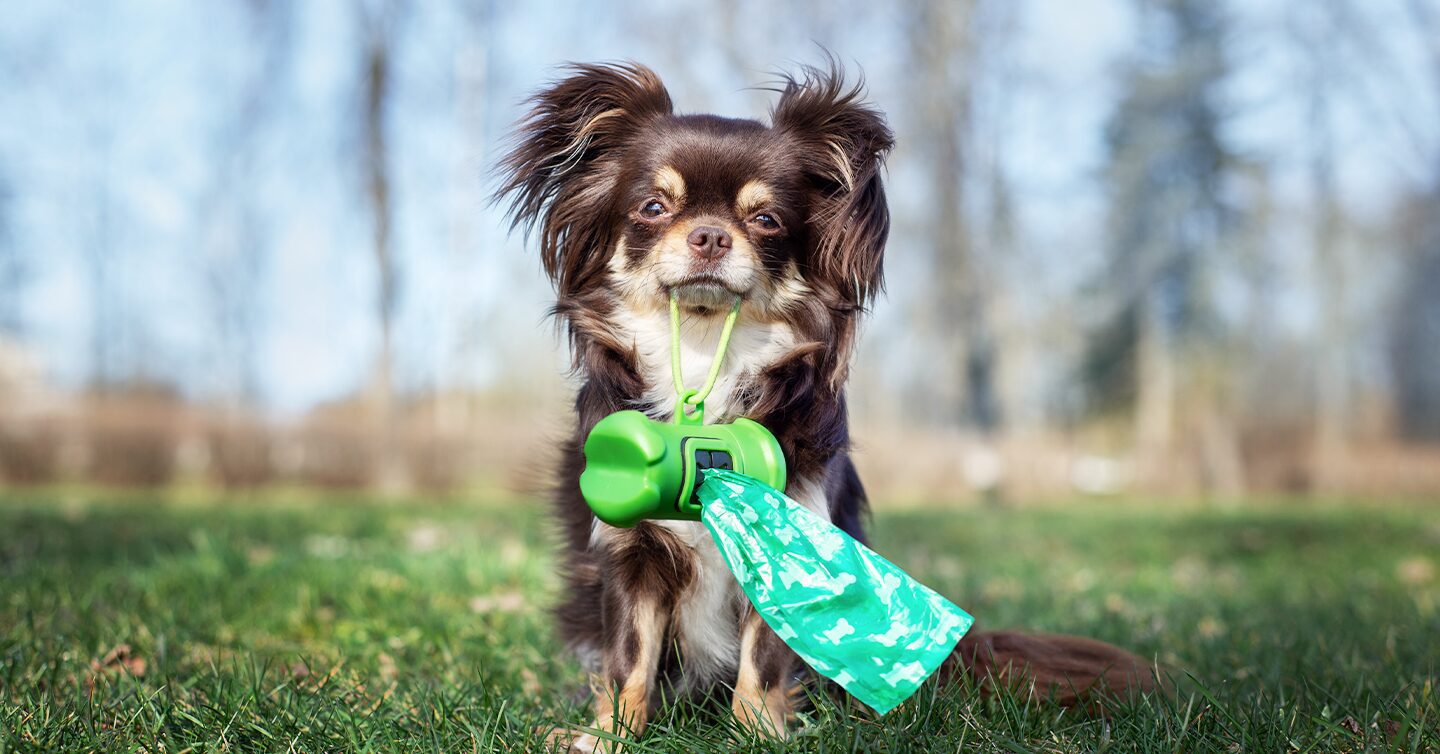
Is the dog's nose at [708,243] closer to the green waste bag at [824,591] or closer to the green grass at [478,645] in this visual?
the green waste bag at [824,591]

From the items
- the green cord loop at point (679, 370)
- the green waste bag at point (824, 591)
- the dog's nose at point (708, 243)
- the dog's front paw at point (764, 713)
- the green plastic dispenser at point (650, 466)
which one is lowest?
the dog's front paw at point (764, 713)

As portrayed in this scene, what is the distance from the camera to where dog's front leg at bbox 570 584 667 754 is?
246 centimetres

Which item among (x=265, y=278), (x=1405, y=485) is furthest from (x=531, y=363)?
(x=1405, y=485)

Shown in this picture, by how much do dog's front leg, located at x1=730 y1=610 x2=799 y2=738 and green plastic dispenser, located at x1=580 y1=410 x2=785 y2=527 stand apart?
0.41 meters

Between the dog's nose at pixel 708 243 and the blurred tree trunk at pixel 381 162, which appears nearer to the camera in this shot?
the dog's nose at pixel 708 243

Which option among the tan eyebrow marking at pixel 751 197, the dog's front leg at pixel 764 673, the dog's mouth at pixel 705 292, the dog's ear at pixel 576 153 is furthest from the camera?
the dog's ear at pixel 576 153

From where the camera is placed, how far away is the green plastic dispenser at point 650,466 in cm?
210

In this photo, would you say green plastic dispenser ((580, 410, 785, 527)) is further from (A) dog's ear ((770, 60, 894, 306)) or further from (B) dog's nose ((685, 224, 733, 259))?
(A) dog's ear ((770, 60, 894, 306))

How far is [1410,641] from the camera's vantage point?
3693 mm

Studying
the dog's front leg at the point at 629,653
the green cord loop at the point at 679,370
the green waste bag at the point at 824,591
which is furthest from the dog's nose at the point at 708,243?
the dog's front leg at the point at 629,653

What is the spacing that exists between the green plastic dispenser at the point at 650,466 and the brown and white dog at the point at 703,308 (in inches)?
11.4

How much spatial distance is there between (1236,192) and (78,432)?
904 inches

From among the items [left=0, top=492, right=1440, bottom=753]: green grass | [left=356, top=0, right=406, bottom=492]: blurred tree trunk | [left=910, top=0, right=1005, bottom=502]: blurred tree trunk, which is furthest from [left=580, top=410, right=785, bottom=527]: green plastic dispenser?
[left=910, top=0, right=1005, bottom=502]: blurred tree trunk

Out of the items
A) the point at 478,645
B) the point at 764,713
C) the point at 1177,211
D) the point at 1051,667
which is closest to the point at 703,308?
the point at 764,713
